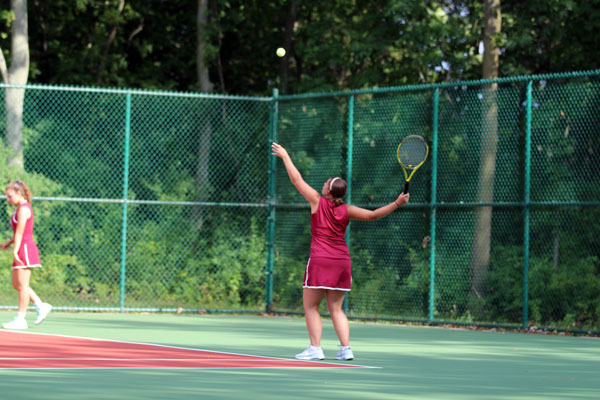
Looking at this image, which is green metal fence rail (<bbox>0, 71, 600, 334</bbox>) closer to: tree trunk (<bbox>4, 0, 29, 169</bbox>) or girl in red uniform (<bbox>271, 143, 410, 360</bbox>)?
tree trunk (<bbox>4, 0, 29, 169</bbox>)

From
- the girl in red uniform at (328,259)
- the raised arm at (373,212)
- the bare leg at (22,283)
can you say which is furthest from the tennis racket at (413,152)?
the bare leg at (22,283)

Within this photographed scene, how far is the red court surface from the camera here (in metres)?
7.88

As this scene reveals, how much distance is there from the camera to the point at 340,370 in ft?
25.6

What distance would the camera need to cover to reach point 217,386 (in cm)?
670

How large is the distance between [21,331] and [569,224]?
6.71 meters

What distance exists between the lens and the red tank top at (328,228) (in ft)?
27.3

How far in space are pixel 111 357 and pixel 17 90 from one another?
898 cm

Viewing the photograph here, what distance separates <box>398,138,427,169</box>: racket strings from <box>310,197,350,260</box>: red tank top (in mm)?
887

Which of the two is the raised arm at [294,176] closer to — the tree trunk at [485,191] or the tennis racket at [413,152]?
the tennis racket at [413,152]

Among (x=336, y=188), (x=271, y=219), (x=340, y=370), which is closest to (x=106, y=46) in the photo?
(x=271, y=219)

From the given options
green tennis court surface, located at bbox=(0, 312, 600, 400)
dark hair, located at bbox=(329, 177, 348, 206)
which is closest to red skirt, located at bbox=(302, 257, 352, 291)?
dark hair, located at bbox=(329, 177, 348, 206)

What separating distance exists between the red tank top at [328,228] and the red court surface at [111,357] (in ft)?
3.03

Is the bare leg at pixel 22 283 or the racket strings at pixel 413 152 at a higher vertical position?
the racket strings at pixel 413 152

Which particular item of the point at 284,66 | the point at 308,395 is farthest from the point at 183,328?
the point at 284,66
